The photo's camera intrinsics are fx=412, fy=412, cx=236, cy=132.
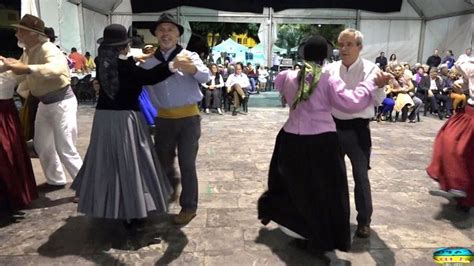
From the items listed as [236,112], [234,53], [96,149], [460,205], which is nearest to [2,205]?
[96,149]

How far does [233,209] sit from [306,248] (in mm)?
982

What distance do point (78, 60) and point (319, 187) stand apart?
10269 mm

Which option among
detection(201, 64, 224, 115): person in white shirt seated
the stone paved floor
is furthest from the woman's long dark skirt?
detection(201, 64, 224, 115): person in white shirt seated

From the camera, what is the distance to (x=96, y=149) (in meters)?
3.05

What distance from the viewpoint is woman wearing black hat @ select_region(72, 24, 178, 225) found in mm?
2951

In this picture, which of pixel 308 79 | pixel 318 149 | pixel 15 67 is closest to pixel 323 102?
pixel 308 79

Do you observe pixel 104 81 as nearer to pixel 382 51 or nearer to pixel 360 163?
pixel 360 163

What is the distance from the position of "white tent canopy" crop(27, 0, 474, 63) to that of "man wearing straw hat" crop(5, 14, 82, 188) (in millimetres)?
9391

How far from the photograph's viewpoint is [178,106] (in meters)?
3.32

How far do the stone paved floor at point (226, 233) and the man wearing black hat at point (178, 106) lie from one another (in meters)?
0.39

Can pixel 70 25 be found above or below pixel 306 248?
above

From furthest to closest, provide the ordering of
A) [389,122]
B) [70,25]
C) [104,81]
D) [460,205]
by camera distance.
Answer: [70,25] → [389,122] → [460,205] → [104,81]

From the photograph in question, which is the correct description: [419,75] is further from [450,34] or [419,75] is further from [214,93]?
[214,93]

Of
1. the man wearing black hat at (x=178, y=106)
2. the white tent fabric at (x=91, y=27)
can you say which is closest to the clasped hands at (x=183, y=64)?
the man wearing black hat at (x=178, y=106)
